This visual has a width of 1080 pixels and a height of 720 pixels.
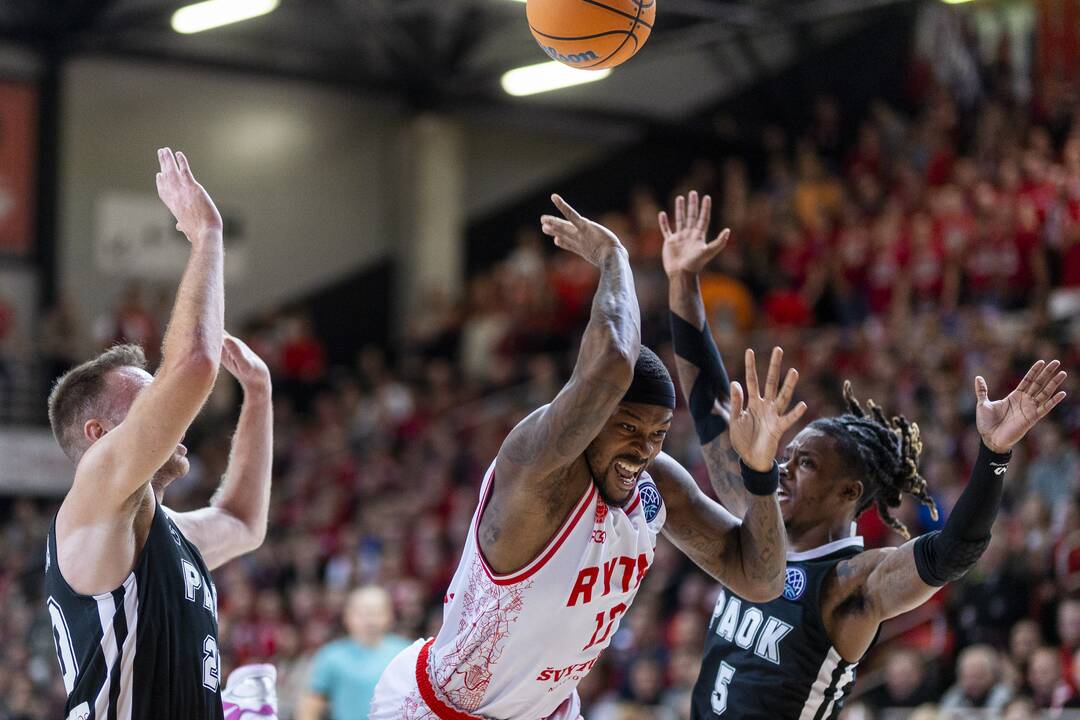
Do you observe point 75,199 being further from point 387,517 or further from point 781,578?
point 781,578

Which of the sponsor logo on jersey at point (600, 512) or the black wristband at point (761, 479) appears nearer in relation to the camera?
the sponsor logo on jersey at point (600, 512)

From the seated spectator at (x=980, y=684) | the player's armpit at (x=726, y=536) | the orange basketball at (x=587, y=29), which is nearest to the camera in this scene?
the player's armpit at (x=726, y=536)

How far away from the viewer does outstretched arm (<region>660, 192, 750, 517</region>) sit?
5.85 metres

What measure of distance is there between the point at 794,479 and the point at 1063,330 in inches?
281

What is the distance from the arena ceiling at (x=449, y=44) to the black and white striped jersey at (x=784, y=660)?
1391 cm

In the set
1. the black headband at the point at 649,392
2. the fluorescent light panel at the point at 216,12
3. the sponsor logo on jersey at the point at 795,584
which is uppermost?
the fluorescent light panel at the point at 216,12

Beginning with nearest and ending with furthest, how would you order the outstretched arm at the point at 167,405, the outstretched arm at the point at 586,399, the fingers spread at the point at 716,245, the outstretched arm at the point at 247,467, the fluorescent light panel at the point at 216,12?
the outstretched arm at the point at 167,405
the outstretched arm at the point at 586,399
the outstretched arm at the point at 247,467
the fingers spread at the point at 716,245
the fluorescent light panel at the point at 216,12

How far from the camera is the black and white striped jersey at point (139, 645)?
416cm

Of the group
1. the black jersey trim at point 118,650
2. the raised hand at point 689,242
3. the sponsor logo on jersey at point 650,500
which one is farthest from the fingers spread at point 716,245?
the black jersey trim at point 118,650

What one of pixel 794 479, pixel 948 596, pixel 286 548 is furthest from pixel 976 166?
pixel 794 479

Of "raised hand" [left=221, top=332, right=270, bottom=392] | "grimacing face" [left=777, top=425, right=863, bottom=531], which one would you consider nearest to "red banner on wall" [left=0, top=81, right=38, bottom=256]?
"raised hand" [left=221, top=332, right=270, bottom=392]

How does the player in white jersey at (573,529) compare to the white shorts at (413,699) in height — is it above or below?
above

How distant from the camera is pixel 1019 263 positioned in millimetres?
13516

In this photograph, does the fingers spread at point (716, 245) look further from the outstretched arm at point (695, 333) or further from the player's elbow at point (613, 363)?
the player's elbow at point (613, 363)
